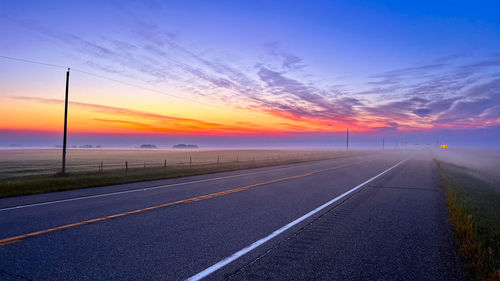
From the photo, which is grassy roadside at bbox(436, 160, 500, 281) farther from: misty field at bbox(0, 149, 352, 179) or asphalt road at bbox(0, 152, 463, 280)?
misty field at bbox(0, 149, 352, 179)

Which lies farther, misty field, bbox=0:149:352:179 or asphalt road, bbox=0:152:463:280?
misty field, bbox=0:149:352:179

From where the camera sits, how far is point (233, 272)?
13.1 feet

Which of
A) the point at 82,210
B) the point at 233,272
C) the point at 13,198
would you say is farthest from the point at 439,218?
the point at 13,198

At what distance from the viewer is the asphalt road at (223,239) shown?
407cm

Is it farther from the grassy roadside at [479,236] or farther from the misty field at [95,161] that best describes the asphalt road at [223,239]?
the misty field at [95,161]

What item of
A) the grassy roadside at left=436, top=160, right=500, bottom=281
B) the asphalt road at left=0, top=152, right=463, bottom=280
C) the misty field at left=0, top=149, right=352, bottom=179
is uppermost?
the grassy roadside at left=436, top=160, right=500, bottom=281

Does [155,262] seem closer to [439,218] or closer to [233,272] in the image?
[233,272]

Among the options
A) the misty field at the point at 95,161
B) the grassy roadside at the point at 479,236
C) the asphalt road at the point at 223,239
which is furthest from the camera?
the misty field at the point at 95,161

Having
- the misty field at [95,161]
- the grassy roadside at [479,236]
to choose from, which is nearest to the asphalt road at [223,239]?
the grassy roadside at [479,236]

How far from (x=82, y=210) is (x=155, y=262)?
16.2 ft

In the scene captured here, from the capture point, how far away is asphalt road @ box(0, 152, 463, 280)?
4.07 metres

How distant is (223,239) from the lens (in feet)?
17.9

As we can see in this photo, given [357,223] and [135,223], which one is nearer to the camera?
[135,223]

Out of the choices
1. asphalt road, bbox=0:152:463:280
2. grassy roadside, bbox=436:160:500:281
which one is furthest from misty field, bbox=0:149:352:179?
grassy roadside, bbox=436:160:500:281
